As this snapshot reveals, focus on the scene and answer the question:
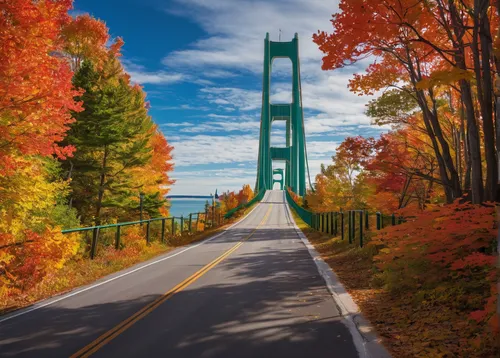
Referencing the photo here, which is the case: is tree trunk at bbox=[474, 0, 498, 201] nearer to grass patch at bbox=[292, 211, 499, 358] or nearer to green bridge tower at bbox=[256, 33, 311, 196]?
grass patch at bbox=[292, 211, 499, 358]

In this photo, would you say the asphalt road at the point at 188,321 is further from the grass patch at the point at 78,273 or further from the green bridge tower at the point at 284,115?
the green bridge tower at the point at 284,115

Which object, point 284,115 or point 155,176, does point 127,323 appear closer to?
point 155,176

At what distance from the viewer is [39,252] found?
8898 millimetres

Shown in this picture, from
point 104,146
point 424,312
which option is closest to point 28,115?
point 424,312

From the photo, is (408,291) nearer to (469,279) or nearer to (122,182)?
(469,279)

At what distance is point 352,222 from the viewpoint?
16656 mm

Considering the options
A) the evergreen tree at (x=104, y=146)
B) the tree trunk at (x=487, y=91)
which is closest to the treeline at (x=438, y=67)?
the tree trunk at (x=487, y=91)

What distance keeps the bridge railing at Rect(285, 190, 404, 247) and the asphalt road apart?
12.0 feet

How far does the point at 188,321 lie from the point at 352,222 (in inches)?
461

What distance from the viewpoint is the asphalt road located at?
5020mm

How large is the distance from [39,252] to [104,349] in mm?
4904

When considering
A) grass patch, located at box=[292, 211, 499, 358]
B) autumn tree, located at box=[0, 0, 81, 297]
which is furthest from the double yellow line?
grass patch, located at box=[292, 211, 499, 358]

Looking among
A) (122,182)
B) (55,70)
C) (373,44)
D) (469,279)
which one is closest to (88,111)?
(122,182)

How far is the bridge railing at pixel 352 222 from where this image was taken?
12595mm
